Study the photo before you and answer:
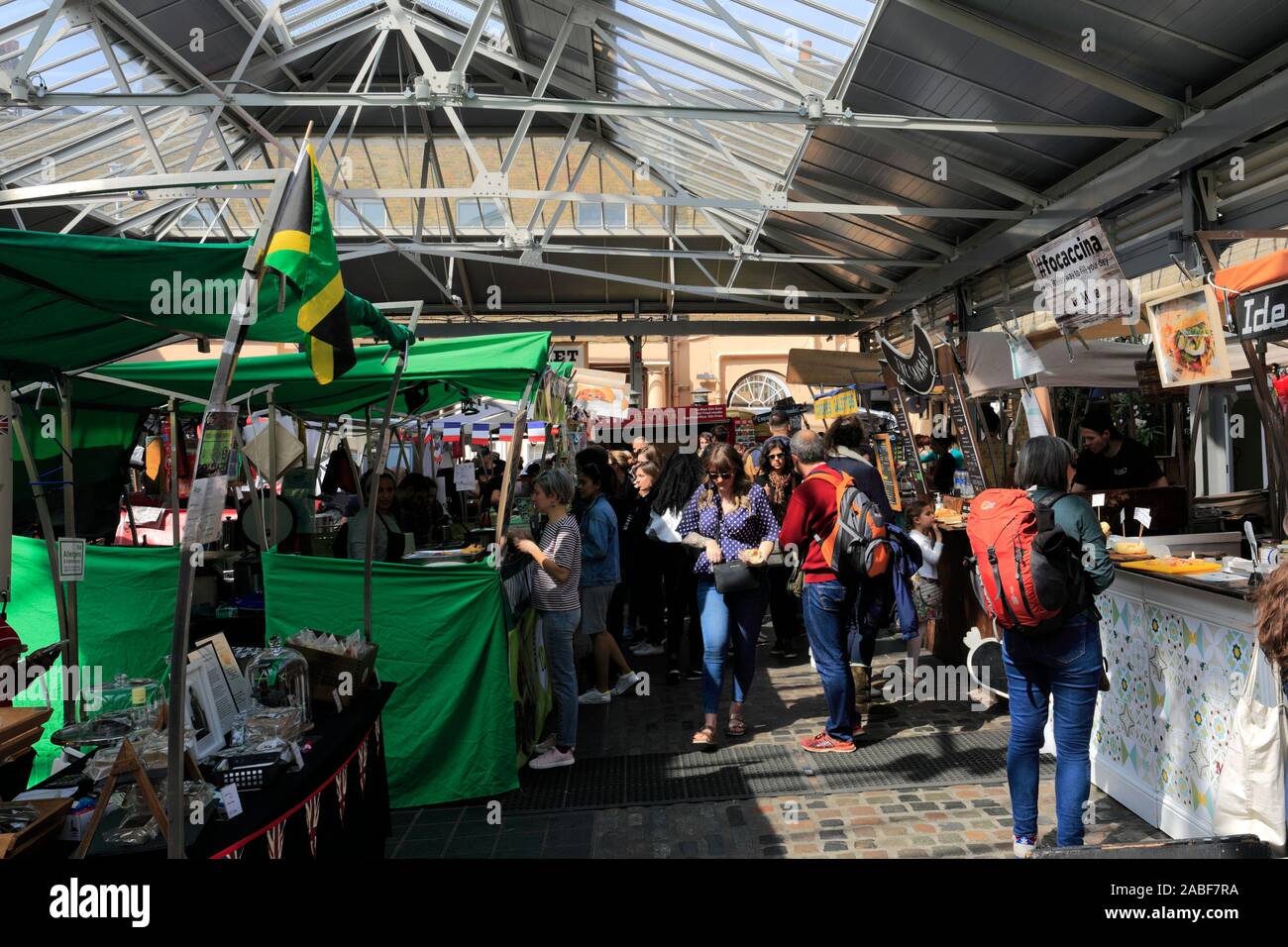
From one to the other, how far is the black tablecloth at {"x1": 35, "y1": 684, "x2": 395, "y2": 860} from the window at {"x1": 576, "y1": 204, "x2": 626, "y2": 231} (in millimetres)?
13526

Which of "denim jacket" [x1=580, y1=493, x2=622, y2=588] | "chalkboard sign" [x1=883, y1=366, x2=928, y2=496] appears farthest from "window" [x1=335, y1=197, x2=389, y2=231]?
"denim jacket" [x1=580, y1=493, x2=622, y2=588]

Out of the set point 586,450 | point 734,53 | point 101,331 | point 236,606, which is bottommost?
point 236,606

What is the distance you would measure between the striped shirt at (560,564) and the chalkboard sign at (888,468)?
4678mm

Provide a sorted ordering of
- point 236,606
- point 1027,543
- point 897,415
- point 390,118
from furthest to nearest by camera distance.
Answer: point 390,118 → point 897,415 → point 236,606 → point 1027,543

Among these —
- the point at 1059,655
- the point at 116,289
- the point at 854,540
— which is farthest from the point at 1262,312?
the point at 116,289

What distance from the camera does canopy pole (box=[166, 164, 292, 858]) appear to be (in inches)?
85.8

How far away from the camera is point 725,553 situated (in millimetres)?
5035

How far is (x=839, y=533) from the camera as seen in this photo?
4824 mm

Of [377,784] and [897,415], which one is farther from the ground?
[897,415]

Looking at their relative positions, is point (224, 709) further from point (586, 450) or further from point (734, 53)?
point (734, 53)

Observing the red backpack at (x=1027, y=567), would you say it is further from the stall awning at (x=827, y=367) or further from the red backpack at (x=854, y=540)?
the stall awning at (x=827, y=367)

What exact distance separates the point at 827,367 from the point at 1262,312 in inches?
301
